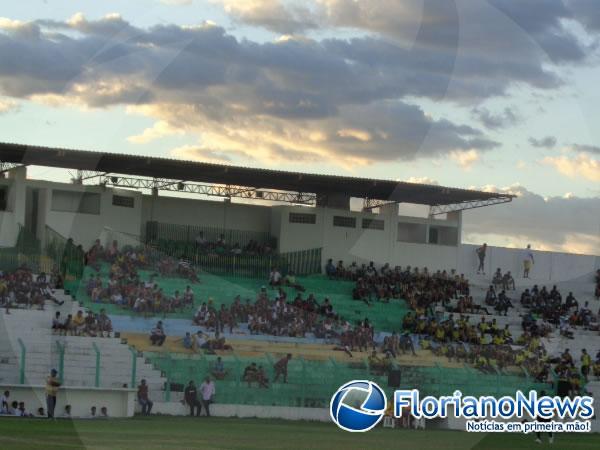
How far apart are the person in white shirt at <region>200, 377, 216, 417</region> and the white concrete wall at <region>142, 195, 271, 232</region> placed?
15.4 meters

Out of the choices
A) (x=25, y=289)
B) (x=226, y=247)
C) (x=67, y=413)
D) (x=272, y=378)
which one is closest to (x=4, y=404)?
(x=67, y=413)

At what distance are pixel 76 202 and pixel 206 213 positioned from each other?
18.7 ft

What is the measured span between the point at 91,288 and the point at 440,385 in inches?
438

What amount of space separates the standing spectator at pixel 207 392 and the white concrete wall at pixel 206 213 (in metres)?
15.4

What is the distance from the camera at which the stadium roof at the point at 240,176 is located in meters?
41.1

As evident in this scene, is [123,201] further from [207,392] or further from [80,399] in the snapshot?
[80,399]

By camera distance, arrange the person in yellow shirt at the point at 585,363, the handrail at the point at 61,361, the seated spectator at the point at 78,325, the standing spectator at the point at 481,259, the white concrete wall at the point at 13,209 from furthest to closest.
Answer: the standing spectator at the point at 481,259, the white concrete wall at the point at 13,209, the person in yellow shirt at the point at 585,363, the seated spectator at the point at 78,325, the handrail at the point at 61,361

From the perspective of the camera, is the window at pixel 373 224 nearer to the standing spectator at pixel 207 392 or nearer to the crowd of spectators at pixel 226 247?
the crowd of spectators at pixel 226 247

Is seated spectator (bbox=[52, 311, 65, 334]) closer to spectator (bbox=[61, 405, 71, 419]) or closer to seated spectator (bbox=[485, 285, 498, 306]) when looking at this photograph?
spectator (bbox=[61, 405, 71, 419])

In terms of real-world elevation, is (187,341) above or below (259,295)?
below

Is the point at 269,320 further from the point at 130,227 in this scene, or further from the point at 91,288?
the point at 130,227

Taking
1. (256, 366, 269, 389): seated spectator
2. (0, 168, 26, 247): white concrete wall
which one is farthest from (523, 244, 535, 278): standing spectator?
(256, 366, 269, 389): seated spectator

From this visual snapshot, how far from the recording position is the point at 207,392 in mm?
30312

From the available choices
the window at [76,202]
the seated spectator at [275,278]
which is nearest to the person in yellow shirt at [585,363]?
the seated spectator at [275,278]
